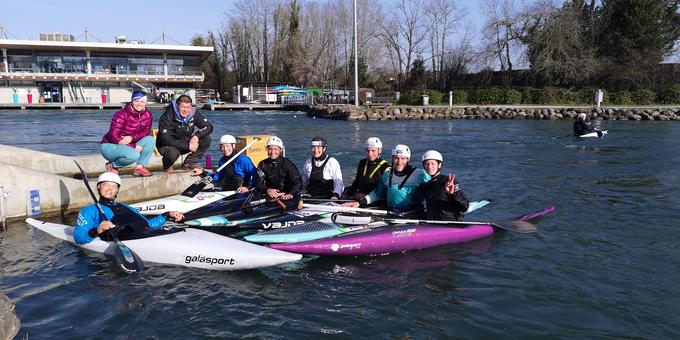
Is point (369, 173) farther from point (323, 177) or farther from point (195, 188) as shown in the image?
point (195, 188)

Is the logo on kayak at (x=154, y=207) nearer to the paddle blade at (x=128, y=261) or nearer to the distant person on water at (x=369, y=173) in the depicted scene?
the paddle blade at (x=128, y=261)

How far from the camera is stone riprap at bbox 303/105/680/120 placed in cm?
3266

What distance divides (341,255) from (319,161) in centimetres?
241

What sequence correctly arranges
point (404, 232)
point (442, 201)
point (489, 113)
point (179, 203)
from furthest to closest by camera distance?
1. point (489, 113)
2. point (179, 203)
3. point (442, 201)
4. point (404, 232)

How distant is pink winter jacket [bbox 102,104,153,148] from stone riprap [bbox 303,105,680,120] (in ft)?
86.3

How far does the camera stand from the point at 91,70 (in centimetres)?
5359

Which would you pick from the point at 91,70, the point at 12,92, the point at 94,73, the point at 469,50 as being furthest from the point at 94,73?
the point at 469,50

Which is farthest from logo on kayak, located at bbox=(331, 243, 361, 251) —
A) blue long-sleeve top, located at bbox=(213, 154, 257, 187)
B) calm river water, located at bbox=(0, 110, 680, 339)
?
blue long-sleeve top, located at bbox=(213, 154, 257, 187)

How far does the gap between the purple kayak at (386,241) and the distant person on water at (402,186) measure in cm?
59

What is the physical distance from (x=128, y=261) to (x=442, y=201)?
4296 mm

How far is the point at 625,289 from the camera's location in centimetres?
594

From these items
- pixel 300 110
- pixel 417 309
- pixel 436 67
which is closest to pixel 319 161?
pixel 417 309

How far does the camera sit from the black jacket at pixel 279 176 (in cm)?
847

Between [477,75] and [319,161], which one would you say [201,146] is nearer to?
[319,161]
